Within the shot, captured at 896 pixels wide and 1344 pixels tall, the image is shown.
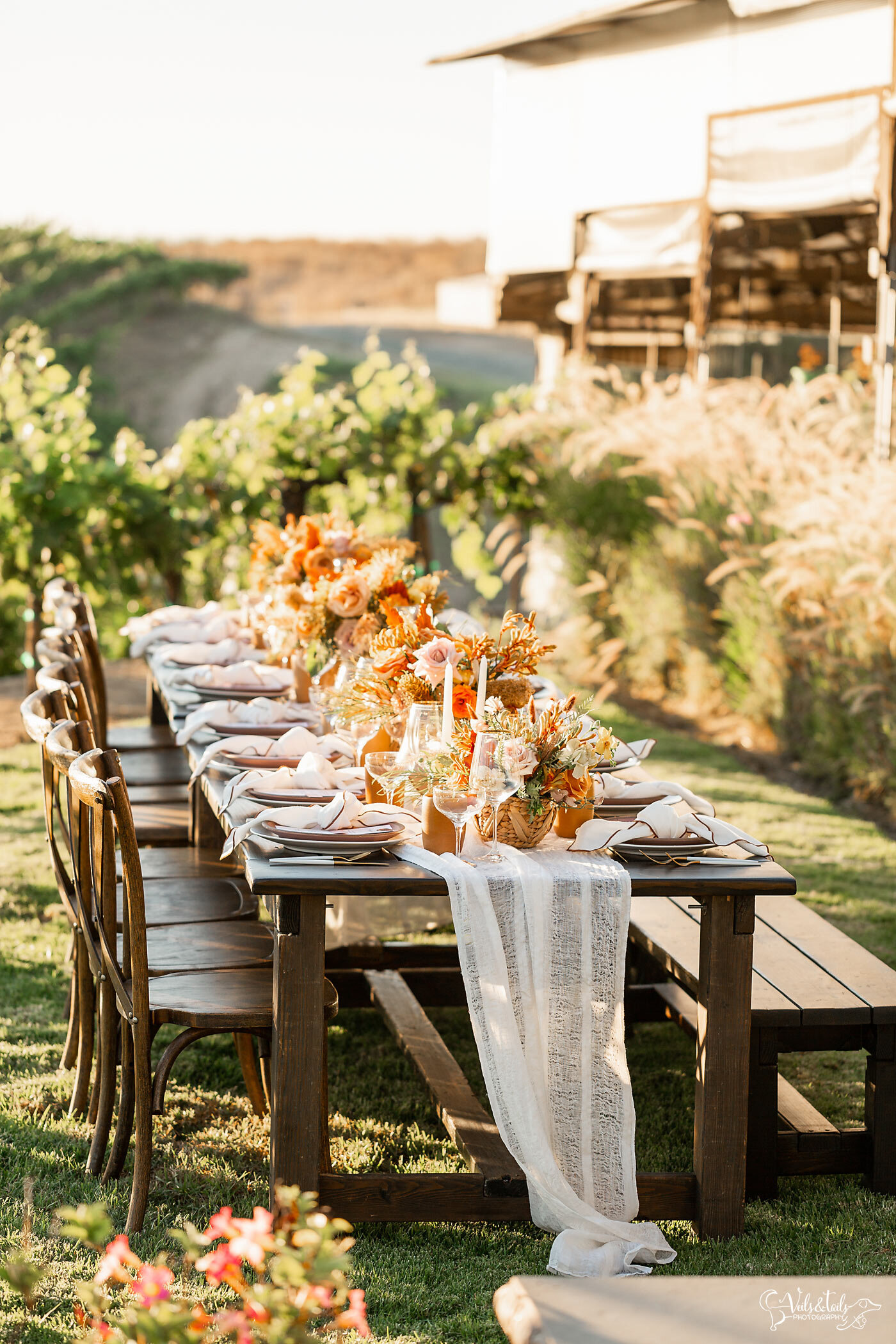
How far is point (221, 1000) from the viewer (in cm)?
283

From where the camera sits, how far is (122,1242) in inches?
51.5

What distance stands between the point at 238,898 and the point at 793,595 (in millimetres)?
4383

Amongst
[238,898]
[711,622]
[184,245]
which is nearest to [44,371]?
[711,622]

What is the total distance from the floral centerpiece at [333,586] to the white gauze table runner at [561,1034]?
1100mm

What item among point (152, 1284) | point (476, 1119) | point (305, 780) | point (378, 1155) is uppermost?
point (305, 780)

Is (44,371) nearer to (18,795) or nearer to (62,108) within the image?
(18,795)

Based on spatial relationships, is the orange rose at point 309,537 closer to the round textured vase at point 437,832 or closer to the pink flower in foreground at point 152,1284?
the round textured vase at point 437,832

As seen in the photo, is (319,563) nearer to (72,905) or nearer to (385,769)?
(72,905)

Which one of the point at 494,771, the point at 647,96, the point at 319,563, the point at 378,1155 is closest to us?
the point at 494,771

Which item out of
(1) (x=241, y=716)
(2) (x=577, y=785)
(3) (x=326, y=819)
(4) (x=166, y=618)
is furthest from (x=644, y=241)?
(3) (x=326, y=819)

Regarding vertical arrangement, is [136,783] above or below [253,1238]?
below

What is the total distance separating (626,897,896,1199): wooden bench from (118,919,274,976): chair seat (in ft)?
3.02

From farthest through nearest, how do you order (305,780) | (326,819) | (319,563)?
(319,563) < (305,780) < (326,819)

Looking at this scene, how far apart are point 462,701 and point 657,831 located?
0.48 metres
